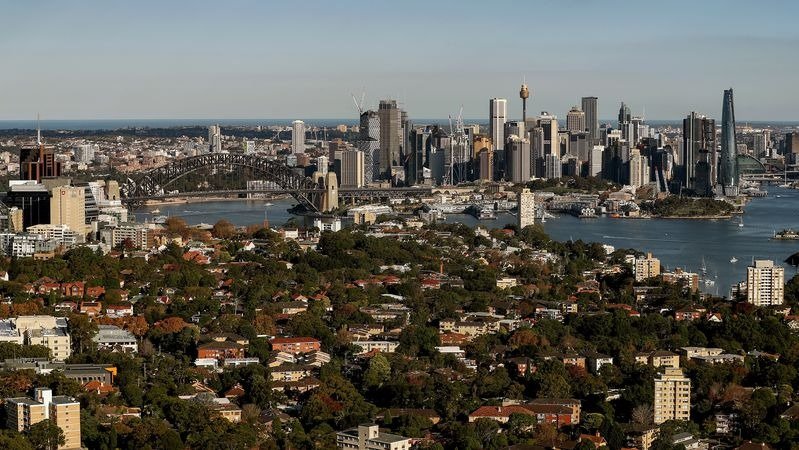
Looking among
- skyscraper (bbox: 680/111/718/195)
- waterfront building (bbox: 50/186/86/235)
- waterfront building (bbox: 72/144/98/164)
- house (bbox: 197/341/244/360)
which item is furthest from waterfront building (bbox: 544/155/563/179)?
house (bbox: 197/341/244/360)

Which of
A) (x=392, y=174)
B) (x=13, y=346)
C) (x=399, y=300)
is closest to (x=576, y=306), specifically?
(x=399, y=300)

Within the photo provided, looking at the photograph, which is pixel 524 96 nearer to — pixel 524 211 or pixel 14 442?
pixel 524 211

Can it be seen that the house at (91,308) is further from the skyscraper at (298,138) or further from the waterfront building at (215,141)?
the skyscraper at (298,138)

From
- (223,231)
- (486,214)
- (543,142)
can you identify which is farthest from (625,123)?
(223,231)

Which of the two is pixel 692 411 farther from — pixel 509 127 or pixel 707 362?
pixel 509 127

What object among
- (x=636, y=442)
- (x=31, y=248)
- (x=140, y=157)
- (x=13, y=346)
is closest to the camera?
(x=636, y=442)

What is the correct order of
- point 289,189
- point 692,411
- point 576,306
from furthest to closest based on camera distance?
point 289,189 → point 576,306 → point 692,411

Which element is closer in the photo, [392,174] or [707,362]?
[707,362]
